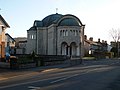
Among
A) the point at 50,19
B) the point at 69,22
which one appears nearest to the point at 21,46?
the point at 50,19

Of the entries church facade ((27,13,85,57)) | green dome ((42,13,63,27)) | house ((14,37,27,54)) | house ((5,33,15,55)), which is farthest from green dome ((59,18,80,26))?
house ((14,37,27,54))

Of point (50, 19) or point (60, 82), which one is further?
point (50, 19)

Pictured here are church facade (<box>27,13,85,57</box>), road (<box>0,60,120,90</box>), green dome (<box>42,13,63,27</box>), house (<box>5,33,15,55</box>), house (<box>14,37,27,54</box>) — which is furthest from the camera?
house (<box>14,37,27,54</box>)

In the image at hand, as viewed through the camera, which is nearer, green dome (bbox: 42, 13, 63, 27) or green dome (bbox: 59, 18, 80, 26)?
green dome (bbox: 59, 18, 80, 26)

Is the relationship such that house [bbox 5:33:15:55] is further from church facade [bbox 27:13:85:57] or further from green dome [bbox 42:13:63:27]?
green dome [bbox 42:13:63:27]

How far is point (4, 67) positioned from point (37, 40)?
193 ft

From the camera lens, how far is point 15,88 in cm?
1582

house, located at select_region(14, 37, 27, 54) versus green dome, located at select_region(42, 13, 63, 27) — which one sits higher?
green dome, located at select_region(42, 13, 63, 27)

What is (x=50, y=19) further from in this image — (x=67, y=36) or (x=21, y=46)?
(x=21, y=46)

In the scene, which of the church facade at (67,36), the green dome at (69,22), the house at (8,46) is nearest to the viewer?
the house at (8,46)

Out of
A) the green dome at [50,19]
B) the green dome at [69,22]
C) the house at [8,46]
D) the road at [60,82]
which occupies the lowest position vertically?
the road at [60,82]

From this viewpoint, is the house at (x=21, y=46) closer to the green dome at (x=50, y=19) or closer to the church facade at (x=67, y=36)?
the green dome at (x=50, y=19)

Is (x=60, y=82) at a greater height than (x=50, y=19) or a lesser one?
lesser

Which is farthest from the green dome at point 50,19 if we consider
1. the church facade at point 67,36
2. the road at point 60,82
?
the road at point 60,82
